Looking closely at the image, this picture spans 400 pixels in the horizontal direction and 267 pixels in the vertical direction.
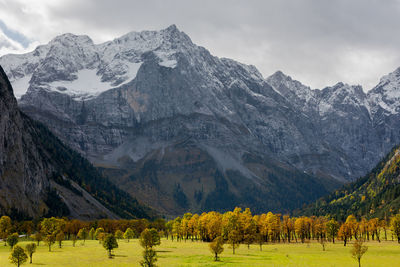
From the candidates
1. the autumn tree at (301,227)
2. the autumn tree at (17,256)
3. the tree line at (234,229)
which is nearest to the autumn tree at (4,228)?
the tree line at (234,229)

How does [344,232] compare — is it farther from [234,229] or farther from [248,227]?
[234,229]

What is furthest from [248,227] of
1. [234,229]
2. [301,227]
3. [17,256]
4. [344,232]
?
[17,256]

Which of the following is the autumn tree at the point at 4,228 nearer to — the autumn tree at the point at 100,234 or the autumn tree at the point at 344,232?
the autumn tree at the point at 100,234

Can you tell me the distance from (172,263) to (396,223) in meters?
91.1

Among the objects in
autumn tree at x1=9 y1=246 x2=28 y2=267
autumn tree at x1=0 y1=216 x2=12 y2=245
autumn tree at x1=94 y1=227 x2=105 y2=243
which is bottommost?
autumn tree at x1=9 y1=246 x2=28 y2=267

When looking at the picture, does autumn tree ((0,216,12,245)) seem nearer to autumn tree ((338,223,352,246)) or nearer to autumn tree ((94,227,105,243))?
autumn tree ((94,227,105,243))

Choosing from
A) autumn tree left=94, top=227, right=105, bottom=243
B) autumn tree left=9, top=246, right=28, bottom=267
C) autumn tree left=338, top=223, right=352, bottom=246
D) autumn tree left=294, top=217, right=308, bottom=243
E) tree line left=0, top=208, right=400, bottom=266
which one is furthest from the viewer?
autumn tree left=294, top=217, right=308, bottom=243

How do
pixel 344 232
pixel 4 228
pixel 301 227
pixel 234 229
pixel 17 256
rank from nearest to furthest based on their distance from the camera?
pixel 17 256
pixel 234 229
pixel 4 228
pixel 344 232
pixel 301 227

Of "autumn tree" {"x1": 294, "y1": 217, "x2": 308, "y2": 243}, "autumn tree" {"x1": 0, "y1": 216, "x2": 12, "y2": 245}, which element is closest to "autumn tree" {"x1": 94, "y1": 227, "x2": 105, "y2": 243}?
"autumn tree" {"x1": 0, "y1": 216, "x2": 12, "y2": 245}

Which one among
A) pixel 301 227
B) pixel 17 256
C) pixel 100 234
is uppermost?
pixel 301 227

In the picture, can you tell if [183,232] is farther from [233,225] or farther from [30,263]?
[30,263]

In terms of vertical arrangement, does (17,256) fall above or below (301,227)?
below

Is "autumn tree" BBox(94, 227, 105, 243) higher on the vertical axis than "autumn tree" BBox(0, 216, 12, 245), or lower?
lower

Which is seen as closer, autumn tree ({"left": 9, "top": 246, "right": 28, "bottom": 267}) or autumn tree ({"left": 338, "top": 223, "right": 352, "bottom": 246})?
autumn tree ({"left": 9, "top": 246, "right": 28, "bottom": 267})
